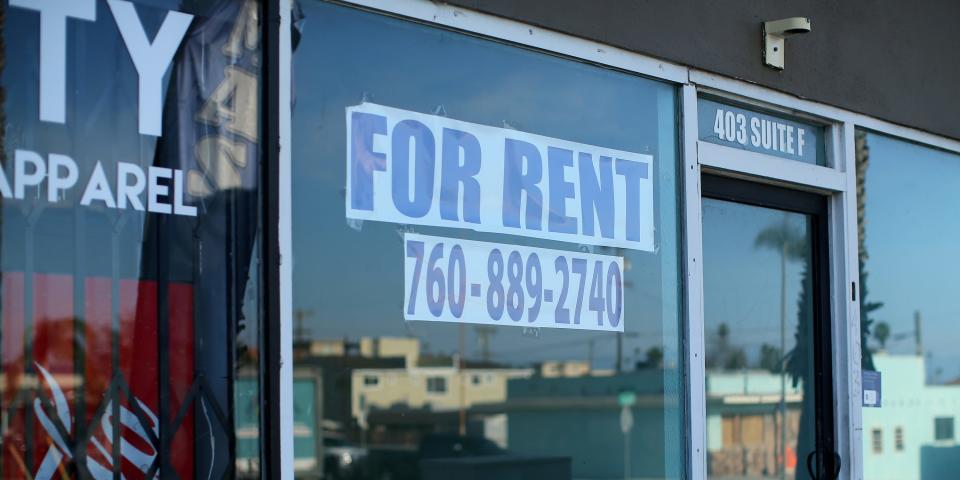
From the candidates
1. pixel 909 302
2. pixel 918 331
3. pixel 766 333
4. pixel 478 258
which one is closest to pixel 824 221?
pixel 766 333

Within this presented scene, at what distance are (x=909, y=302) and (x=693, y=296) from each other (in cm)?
164

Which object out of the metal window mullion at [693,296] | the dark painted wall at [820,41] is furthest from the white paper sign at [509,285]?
the dark painted wall at [820,41]

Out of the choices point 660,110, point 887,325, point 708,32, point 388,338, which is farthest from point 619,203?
point 887,325

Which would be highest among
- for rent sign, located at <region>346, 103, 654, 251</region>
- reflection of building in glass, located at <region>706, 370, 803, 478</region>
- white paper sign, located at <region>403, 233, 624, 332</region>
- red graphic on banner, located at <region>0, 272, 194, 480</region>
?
for rent sign, located at <region>346, 103, 654, 251</region>

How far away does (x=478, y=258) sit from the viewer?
395 centimetres

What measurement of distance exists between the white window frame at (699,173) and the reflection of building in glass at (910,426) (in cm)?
24

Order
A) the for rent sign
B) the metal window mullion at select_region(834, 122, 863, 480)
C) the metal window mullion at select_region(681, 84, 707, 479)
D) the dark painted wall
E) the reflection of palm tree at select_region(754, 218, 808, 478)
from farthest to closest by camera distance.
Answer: the metal window mullion at select_region(834, 122, 863, 480) < the reflection of palm tree at select_region(754, 218, 808, 478) < the metal window mullion at select_region(681, 84, 707, 479) < the dark painted wall < the for rent sign

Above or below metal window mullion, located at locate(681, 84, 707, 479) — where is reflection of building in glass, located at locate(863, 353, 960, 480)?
below

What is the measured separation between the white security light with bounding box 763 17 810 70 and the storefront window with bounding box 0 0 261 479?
2.35 metres

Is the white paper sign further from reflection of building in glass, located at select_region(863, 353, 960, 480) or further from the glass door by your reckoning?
reflection of building in glass, located at select_region(863, 353, 960, 480)

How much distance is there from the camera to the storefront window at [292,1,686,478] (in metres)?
3.56

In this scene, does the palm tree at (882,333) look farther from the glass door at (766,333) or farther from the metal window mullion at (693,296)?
the metal window mullion at (693,296)

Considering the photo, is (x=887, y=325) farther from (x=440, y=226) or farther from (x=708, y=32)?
(x=440, y=226)

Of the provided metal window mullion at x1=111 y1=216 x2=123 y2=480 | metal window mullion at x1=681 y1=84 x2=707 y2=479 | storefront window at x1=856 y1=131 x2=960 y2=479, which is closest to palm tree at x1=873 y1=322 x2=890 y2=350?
storefront window at x1=856 y1=131 x2=960 y2=479
